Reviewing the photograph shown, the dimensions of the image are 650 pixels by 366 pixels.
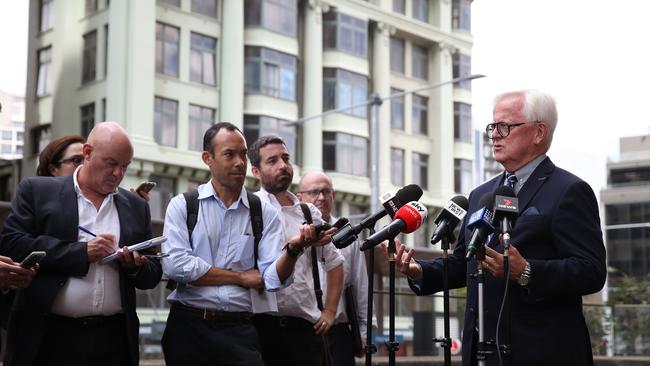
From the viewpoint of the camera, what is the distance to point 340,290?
7.85 meters

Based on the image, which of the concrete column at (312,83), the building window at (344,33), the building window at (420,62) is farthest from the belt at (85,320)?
the building window at (420,62)

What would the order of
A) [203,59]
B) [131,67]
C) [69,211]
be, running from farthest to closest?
[203,59] → [131,67] → [69,211]

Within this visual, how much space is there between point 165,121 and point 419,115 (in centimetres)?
1813

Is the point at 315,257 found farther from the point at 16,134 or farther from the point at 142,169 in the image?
the point at 16,134

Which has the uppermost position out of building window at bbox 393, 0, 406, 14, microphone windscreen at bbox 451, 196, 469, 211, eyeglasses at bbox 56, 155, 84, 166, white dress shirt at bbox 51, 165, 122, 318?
building window at bbox 393, 0, 406, 14

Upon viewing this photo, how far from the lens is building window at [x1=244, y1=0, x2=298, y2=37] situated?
45719 millimetres

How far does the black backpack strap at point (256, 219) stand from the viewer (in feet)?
21.1

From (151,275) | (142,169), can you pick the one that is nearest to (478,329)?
(151,275)

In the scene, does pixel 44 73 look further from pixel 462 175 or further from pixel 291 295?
pixel 291 295

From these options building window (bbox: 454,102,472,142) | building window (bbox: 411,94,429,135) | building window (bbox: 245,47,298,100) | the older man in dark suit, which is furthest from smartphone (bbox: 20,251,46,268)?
building window (bbox: 454,102,472,142)

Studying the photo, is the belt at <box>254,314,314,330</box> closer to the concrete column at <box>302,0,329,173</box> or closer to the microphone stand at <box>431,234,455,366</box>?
the microphone stand at <box>431,234,455,366</box>

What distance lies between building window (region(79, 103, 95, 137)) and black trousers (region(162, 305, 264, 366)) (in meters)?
37.6

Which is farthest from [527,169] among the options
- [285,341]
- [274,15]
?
[274,15]

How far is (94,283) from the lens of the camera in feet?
19.1
